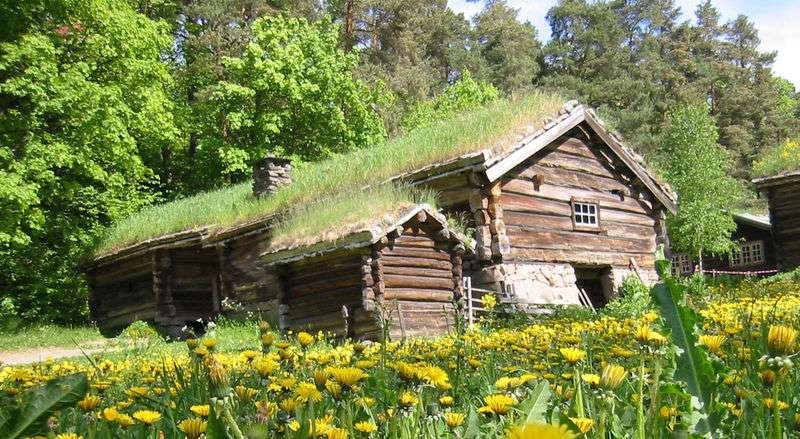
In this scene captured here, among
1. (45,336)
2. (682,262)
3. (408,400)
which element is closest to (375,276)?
(408,400)

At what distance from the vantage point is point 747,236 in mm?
35875

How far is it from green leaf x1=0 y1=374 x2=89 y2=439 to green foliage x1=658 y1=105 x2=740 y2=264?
110 ft

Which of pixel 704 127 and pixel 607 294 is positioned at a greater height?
pixel 704 127

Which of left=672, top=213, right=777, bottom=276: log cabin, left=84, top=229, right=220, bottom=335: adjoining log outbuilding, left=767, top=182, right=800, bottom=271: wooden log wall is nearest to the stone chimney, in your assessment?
left=84, top=229, right=220, bottom=335: adjoining log outbuilding

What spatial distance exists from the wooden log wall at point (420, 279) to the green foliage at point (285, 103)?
16.7 m

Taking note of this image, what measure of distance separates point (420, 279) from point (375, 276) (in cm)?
113

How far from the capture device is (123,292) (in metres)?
22.4

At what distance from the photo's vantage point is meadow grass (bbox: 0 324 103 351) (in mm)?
18125

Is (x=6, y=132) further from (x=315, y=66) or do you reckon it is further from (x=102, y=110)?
(x=315, y=66)

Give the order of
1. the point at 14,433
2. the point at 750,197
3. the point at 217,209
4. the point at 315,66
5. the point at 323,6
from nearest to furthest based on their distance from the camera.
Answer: the point at 14,433 → the point at 217,209 → the point at 315,66 → the point at 323,6 → the point at 750,197

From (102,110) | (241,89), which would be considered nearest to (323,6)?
(241,89)

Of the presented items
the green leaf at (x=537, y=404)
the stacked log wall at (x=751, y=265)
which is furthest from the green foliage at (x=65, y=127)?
the stacked log wall at (x=751, y=265)

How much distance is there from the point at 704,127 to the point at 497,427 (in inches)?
1425

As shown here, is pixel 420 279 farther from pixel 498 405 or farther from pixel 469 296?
pixel 498 405
